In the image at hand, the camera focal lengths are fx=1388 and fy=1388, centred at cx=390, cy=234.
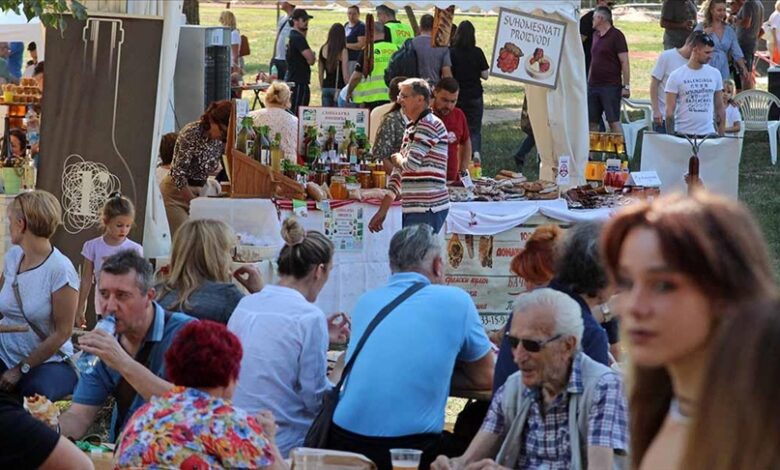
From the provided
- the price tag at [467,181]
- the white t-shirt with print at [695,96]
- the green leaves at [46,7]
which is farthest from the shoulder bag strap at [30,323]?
the white t-shirt with print at [695,96]

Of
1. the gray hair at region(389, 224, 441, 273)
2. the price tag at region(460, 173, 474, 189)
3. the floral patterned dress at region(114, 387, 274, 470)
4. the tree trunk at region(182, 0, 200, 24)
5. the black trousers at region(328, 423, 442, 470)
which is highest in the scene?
the tree trunk at region(182, 0, 200, 24)

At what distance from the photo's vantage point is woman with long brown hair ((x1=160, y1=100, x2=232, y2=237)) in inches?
381

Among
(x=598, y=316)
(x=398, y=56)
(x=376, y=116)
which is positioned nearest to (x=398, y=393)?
(x=598, y=316)

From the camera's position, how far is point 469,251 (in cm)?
966

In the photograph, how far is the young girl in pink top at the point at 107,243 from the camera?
779 cm

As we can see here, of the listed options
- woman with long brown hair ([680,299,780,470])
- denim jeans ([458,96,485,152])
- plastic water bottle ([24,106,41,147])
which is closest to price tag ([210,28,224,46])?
denim jeans ([458,96,485,152])

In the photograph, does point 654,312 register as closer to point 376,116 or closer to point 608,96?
point 376,116

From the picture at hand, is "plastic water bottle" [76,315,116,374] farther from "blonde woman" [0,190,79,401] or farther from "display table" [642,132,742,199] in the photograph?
"display table" [642,132,742,199]

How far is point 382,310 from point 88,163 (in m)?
4.37

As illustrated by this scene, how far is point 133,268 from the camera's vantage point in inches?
201

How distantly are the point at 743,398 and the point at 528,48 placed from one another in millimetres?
9368

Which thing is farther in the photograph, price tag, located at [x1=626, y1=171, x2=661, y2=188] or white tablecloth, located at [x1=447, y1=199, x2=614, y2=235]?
price tag, located at [x1=626, y1=171, x2=661, y2=188]

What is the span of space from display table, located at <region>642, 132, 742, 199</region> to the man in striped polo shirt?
4063 mm

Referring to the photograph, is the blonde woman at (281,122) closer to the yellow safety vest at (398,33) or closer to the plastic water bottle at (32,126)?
the plastic water bottle at (32,126)
